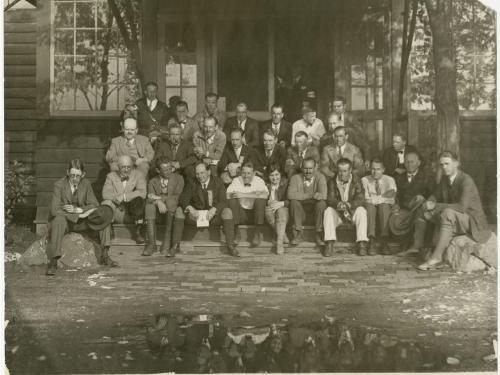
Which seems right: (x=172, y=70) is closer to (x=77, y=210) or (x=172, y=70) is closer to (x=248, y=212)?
(x=248, y=212)

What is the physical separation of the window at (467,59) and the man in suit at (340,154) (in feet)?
4.85

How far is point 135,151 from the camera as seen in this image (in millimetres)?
8836

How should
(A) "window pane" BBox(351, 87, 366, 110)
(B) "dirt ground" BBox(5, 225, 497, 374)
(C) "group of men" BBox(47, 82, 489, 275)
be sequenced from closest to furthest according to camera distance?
(B) "dirt ground" BBox(5, 225, 497, 374)
(C) "group of men" BBox(47, 82, 489, 275)
(A) "window pane" BBox(351, 87, 366, 110)

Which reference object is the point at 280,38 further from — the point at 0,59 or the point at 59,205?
the point at 0,59

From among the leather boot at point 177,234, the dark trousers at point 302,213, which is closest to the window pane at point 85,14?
the leather boot at point 177,234

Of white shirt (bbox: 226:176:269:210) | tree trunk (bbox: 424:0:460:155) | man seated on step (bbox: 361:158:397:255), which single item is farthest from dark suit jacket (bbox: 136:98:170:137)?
tree trunk (bbox: 424:0:460:155)

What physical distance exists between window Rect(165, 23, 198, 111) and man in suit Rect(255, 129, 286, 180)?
5.90 feet

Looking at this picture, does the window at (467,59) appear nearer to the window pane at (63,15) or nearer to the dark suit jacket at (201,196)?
the dark suit jacket at (201,196)

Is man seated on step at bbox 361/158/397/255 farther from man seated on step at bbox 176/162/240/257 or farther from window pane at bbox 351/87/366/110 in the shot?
window pane at bbox 351/87/366/110

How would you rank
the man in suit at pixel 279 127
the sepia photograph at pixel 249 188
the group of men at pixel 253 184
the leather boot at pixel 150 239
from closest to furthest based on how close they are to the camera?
the sepia photograph at pixel 249 188 → the group of men at pixel 253 184 → the leather boot at pixel 150 239 → the man in suit at pixel 279 127

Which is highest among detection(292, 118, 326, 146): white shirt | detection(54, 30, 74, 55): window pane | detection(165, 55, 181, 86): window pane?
detection(54, 30, 74, 55): window pane

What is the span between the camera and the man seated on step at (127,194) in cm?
806

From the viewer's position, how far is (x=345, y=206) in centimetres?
801

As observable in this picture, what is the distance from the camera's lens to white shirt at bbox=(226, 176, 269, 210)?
820 centimetres
